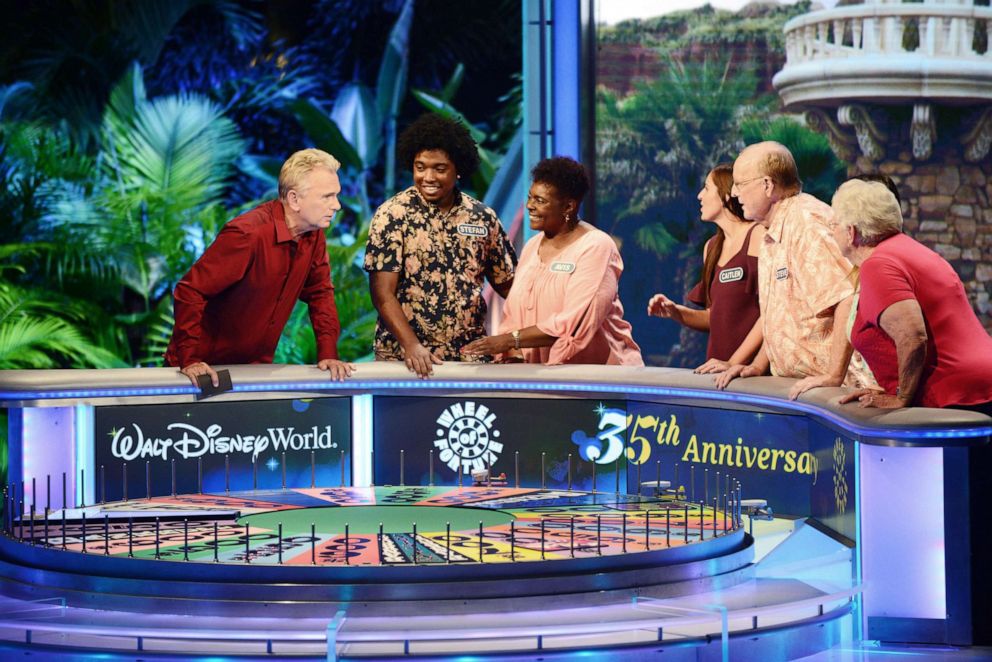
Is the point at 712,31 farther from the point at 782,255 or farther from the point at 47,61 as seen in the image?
the point at 47,61

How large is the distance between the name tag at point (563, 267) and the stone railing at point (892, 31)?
516 cm

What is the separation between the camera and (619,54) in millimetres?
10375

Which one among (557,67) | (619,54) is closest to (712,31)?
(619,54)

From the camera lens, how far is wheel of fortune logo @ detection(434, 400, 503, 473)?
6.00 m

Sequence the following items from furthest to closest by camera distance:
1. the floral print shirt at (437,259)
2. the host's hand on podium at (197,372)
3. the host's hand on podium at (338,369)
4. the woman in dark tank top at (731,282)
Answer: the floral print shirt at (437,259) < the host's hand on podium at (338,369) < the host's hand on podium at (197,372) < the woman in dark tank top at (731,282)

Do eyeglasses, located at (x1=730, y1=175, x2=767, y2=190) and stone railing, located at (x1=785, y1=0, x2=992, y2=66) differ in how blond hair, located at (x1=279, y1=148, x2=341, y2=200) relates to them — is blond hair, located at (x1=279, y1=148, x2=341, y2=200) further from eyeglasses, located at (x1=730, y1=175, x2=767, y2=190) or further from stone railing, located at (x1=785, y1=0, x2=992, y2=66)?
stone railing, located at (x1=785, y1=0, x2=992, y2=66)

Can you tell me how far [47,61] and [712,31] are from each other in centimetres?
948

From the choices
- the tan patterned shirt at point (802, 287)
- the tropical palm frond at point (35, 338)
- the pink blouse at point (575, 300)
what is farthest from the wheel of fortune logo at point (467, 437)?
the tropical palm frond at point (35, 338)

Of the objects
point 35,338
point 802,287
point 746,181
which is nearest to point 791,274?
point 802,287

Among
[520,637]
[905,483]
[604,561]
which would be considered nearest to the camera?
[520,637]

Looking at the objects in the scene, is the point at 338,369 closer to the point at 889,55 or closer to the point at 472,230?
the point at 472,230

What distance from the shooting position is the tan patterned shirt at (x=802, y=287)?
16.7ft

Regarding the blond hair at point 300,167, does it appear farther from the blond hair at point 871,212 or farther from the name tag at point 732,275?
the blond hair at point 871,212

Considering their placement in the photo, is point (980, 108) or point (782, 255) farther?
point (980, 108)
